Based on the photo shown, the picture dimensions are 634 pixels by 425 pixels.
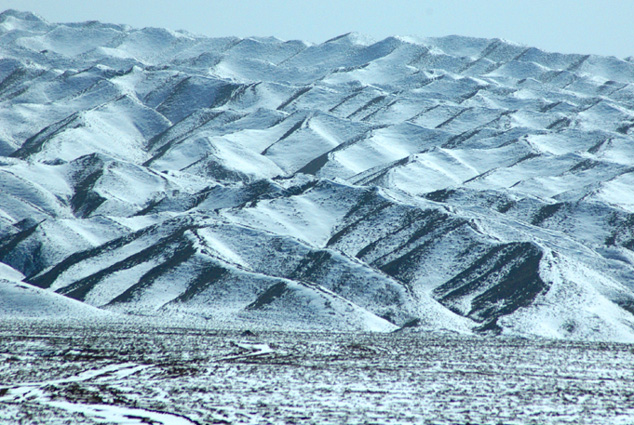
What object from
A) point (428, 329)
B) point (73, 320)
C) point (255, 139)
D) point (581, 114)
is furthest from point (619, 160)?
point (73, 320)

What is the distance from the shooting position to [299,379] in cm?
3691

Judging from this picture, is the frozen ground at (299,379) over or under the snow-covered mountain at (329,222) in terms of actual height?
over

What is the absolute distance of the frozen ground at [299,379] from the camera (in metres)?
29.4

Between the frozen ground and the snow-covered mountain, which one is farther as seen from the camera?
the snow-covered mountain

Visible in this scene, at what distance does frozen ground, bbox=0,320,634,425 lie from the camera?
96.4 feet

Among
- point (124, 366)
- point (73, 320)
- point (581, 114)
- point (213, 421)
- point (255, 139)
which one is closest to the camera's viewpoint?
point (213, 421)

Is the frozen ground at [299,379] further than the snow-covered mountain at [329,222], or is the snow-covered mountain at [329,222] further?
the snow-covered mountain at [329,222]

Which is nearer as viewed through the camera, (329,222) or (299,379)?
(299,379)

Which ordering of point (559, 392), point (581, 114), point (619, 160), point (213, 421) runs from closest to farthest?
point (213, 421)
point (559, 392)
point (619, 160)
point (581, 114)

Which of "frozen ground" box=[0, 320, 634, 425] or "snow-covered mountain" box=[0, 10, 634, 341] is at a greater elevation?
"frozen ground" box=[0, 320, 634, 425]

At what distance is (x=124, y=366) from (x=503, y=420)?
2017 centimetres

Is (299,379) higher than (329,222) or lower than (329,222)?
higher

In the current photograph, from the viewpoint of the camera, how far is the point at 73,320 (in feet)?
204

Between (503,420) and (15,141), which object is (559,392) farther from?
(15,141)
